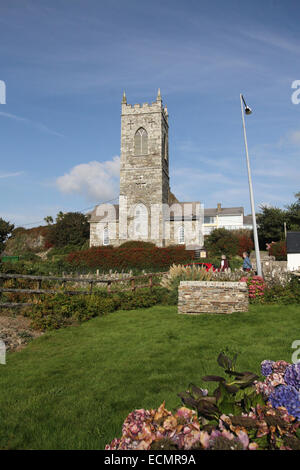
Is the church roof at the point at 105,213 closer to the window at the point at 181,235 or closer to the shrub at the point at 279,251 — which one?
the window at the point at 181,235

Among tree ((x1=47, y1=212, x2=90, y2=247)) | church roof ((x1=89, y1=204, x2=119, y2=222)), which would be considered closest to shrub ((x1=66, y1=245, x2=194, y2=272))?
church roof ((x1=89, y1=204, x2=119, y2=222))

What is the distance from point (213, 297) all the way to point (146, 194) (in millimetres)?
31812

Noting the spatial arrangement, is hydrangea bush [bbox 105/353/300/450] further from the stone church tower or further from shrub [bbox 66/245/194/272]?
the stone church tower

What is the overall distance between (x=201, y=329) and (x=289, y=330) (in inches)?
81.2

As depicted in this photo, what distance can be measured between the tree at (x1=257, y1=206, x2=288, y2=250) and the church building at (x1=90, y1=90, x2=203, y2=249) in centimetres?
1018

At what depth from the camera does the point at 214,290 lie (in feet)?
31.2

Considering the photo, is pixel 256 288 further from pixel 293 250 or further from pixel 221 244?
pixel 221 244

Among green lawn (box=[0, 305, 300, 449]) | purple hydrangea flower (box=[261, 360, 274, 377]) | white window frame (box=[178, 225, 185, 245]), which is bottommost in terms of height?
green lawn (box=[0, 305, 300, 449])

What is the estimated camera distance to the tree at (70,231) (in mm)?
47062

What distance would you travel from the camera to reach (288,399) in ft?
6.19

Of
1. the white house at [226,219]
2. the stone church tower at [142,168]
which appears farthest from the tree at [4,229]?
the white house at [226,219]

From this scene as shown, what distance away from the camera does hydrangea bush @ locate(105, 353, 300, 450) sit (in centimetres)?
162

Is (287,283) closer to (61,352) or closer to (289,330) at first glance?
(289,330)
